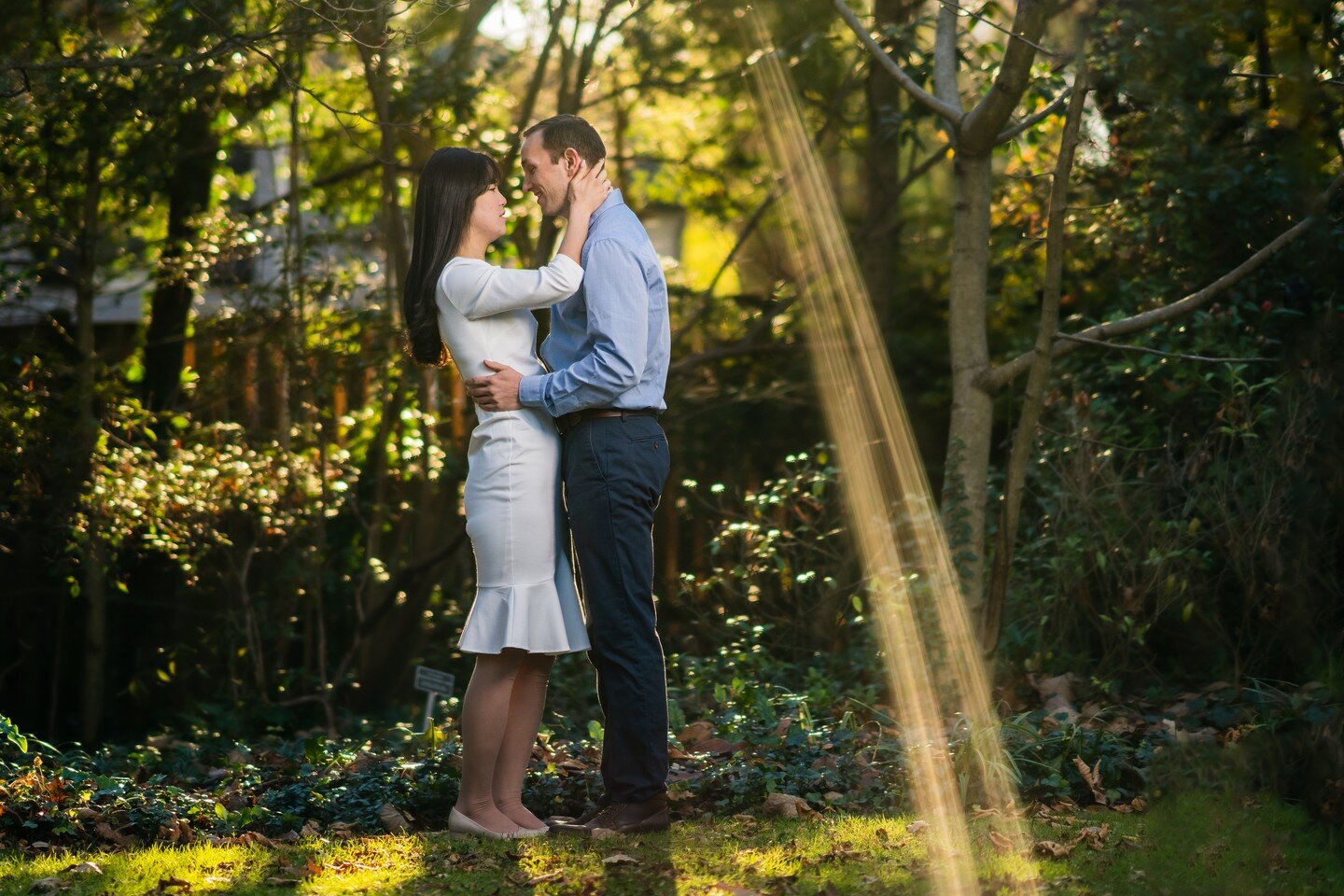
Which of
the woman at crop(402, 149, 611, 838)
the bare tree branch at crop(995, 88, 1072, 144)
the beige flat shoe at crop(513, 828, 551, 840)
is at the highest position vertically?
the bare tree branch at crop(995, 88, 1072, 144)

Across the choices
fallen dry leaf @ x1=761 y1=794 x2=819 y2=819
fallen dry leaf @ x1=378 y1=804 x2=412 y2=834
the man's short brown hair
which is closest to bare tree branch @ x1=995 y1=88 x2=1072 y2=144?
the man's short brown hair

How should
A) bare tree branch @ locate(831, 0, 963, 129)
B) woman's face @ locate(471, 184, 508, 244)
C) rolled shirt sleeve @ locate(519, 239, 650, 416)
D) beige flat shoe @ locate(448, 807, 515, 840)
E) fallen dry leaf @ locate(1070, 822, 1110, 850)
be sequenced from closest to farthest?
fallen dry leaf @ locate(1070, 822, 1110, 850) → rolled shirt sleeve @ locate(519, 239, 650, 416) → beige flat shoe @ locate(448, 807, 515, 840) → woman's face @ locate(471, 184, 508, 244) → bare tree branch @ locate(831, 0, 963, 129)

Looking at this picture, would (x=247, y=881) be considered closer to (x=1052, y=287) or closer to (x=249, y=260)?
(x=1052, y=287)

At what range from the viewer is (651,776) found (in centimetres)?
418

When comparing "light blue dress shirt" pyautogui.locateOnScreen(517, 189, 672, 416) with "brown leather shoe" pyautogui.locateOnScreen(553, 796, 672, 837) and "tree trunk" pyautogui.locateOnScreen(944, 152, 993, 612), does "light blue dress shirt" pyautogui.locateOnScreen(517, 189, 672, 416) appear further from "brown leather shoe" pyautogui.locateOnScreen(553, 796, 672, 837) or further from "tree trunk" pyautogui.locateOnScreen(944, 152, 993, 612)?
"tree trunk" pyautogui.locateOnScreen(944, 152, 993, 612)

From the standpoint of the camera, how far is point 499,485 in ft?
13.6

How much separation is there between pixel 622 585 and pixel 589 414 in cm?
53

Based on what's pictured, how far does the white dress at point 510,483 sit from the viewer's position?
13.5ft

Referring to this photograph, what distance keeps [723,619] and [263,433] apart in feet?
9.87

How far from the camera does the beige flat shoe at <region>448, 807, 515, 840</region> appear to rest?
416 centimetres

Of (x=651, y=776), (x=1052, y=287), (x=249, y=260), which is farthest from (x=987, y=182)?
(x=249, y=260)

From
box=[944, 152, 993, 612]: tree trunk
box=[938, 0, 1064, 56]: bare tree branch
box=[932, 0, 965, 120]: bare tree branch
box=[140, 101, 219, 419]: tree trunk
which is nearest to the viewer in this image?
box=[938, 0, 1064, 56]: bare tree branch

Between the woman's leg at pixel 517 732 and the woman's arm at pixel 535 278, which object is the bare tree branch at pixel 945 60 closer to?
the woman's arm at pixel 535 278

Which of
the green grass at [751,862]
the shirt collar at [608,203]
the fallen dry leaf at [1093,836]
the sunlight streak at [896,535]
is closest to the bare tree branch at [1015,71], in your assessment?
the sunlight streak at [896,535]
